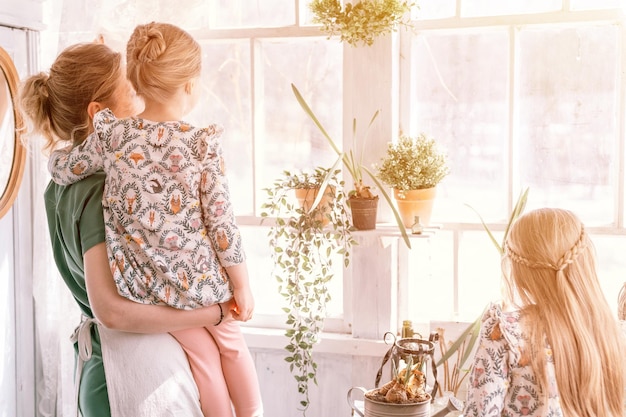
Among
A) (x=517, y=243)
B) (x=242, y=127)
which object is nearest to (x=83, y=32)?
(x=242, y=127)

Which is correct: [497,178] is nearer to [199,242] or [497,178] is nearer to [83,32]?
[199,242]

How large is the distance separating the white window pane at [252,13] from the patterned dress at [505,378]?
65.5 inches

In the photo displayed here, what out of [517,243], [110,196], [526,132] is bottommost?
[517,243]

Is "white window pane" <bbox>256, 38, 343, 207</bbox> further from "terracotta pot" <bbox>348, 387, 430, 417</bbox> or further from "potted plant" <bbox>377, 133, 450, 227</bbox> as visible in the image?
"terracotta pot" <bbox>348, 387, 430, 417</bbox>

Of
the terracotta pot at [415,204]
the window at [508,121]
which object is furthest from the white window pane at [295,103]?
the terracotta pot at [415,204]

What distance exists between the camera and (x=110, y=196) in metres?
1.77

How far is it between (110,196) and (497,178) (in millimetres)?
1628

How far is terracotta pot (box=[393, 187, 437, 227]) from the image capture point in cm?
273

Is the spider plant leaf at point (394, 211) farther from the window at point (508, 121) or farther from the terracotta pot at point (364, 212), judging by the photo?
the window at point (508, 121)

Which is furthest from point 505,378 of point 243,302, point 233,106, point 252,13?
point 252,13

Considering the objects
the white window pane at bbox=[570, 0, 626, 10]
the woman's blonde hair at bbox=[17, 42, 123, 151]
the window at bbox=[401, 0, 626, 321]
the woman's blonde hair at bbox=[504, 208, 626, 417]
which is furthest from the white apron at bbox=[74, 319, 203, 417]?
the white window pane at bbox=[570, 0, 626, 10]

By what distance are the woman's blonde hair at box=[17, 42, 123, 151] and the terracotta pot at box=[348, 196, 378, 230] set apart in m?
1.12

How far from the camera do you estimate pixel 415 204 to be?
2.74 meters

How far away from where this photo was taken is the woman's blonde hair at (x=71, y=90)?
1833mm
